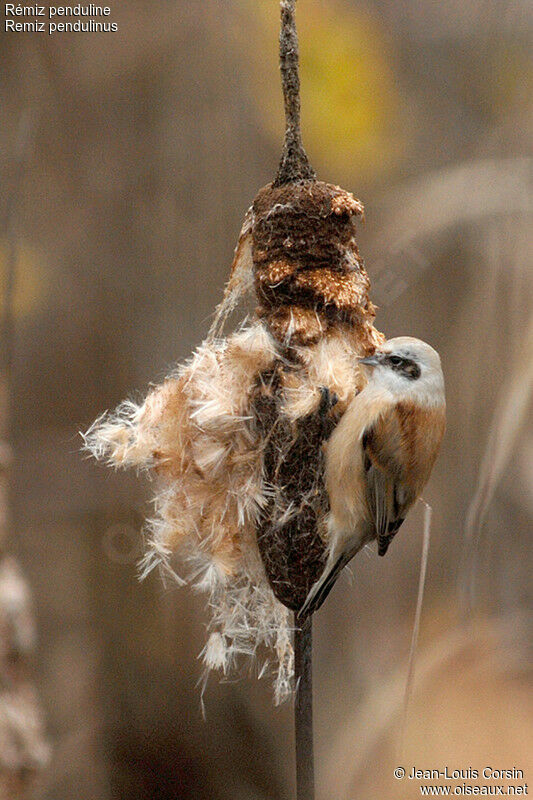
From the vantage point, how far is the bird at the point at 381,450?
841 mm

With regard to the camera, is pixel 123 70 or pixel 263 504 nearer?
pixel 263 504

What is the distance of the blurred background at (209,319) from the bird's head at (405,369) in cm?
39

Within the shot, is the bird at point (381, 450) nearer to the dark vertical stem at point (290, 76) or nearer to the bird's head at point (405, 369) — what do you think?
the bird's head at point (405, 369)

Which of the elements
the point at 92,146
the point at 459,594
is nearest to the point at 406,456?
the point at 459,594

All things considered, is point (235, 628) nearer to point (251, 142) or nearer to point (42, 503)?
point (42, 503)

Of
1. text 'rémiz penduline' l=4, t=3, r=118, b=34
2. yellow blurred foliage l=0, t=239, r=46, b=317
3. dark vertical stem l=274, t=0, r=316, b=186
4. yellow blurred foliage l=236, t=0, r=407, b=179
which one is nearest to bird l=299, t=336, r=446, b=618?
dark vertical stem l=274, t=0, r=316, b=186

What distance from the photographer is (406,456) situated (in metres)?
0.87

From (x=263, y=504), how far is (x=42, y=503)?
0.66m

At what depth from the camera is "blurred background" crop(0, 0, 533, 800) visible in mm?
1233

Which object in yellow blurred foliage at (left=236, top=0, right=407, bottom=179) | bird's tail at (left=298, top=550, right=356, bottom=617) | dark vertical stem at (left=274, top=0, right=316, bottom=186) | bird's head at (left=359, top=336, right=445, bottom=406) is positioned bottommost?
bird's tail at (left=298, top=550, right=356, bottom=617)

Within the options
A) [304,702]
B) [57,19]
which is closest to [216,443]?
[304,702]

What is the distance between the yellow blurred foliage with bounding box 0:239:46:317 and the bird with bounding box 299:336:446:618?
67 cm

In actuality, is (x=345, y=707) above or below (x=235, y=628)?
below

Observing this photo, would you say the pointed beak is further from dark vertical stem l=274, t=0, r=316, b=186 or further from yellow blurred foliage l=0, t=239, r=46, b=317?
yellow blurred foliage l=0, t=239, r=46, b=317
